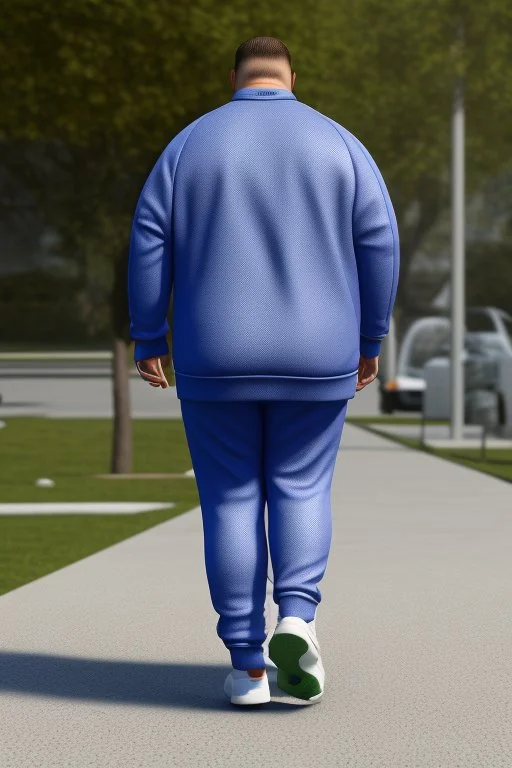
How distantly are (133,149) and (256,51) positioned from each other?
10.2 metres

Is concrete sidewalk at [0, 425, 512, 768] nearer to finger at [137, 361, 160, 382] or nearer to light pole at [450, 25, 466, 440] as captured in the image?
finger at [137, 361, 160, 382]

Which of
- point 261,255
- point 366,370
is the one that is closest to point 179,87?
point 366,370

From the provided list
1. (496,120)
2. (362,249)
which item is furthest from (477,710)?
(496,120)

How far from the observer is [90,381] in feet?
149


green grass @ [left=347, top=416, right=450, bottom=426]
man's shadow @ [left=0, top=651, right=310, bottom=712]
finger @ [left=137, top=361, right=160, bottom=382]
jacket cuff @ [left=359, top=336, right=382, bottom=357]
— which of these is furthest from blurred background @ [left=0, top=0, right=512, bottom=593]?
jacket cuff @ [left=359, top=336, right=382, bottom=357]

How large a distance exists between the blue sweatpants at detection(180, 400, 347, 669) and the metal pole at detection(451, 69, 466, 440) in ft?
51.1

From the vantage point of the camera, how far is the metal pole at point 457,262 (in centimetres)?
2206

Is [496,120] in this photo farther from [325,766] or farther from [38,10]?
[325,766]

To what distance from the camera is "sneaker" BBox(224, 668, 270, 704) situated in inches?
253

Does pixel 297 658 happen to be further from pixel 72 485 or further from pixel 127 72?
pixel 127 72

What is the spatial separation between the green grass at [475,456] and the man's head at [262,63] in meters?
9.98

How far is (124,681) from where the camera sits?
22.7 ft

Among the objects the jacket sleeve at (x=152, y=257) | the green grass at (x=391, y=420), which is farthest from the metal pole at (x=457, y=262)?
the jacket sleeve at (x=152, y=257)

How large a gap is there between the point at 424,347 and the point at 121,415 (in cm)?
1360
